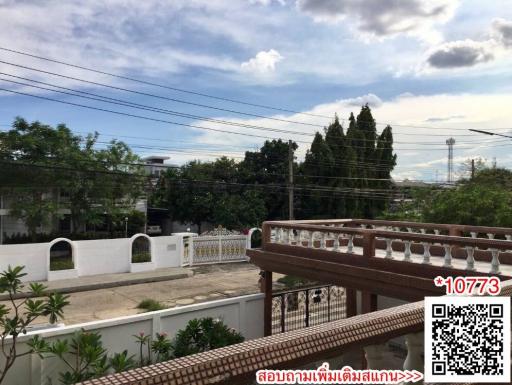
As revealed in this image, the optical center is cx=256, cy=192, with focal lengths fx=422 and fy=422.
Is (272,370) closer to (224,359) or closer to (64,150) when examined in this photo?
(224,359)

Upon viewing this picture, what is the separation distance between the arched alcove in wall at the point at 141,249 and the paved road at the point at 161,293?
90.0 inches

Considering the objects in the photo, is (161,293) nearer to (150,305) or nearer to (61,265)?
(150,305)

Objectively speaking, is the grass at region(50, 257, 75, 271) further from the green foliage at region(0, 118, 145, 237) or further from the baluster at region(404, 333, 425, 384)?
the baluster at region(404, 333, 425, 384)

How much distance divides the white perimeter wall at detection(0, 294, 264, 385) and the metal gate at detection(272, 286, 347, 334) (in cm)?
75

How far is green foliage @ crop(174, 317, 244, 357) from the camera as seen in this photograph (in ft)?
24.8

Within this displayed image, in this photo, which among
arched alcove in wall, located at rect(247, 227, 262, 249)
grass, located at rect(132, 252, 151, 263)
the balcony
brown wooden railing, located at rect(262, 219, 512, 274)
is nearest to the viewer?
the balcony

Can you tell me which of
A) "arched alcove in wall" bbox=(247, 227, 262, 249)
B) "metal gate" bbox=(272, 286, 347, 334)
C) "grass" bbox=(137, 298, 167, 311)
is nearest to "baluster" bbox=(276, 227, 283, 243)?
"metal gate" bbox=(272, 286, 347, 334)

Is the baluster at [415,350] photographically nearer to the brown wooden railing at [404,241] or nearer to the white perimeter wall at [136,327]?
the brown wooden railing at [404,241]

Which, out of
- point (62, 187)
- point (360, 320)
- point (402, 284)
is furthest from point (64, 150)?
point (360, 320)

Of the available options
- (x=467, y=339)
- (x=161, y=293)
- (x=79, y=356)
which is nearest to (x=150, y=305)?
(x=161, y=293)

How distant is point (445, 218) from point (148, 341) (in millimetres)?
8981

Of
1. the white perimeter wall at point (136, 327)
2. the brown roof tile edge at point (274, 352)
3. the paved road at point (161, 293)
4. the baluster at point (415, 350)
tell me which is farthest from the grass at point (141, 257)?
the brown roof tile edge at point (274, 352)

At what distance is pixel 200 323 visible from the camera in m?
7.91

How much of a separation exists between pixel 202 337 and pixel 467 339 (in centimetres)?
641
